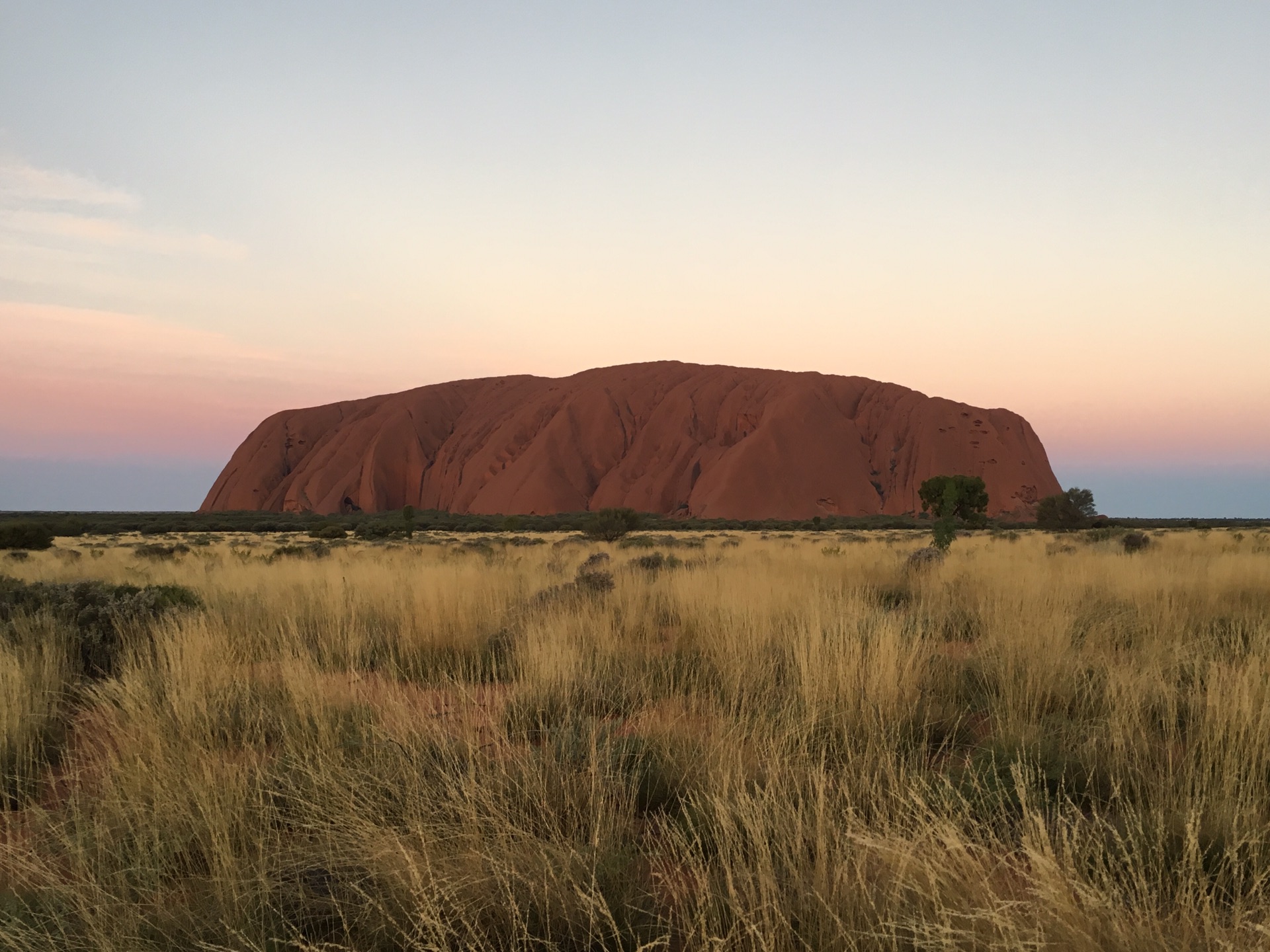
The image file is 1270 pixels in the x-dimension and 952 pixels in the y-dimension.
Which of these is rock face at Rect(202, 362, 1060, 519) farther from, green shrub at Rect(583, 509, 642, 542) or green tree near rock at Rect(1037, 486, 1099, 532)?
green shrub at Rect(583, 509, 642, 542)

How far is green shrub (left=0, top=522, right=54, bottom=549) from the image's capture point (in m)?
24.8

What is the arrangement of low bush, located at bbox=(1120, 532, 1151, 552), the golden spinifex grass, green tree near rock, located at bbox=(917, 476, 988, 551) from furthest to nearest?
green tree near rock, located at bbox=(917, 476, 988, 551)
low bush, located at bbox=(1120, 532, 1151, 552)
the golden spinifex grass

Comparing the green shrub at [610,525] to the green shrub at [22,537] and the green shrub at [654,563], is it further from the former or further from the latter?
the green shrub at [22,537]

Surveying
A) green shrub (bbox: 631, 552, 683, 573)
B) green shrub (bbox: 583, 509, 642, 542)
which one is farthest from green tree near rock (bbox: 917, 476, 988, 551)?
green shrub (bbox: 631, 552, 683, 573)

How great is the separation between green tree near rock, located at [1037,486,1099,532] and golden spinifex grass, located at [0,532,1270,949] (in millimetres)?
39208

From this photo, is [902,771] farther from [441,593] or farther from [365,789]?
[441,593]

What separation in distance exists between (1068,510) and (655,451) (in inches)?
1882

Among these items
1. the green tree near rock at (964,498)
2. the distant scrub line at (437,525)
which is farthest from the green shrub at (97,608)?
the green tree near rock at (964,498)

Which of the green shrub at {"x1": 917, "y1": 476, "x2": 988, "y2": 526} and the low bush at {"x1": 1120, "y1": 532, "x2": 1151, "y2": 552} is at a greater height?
the green shrub at {"x1": 917, "y1": 476, "x2": 988, "y2": 526}

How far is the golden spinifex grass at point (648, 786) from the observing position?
216cm

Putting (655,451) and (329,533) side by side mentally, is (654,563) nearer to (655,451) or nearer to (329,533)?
(329,533)

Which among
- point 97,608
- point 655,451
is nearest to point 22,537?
point 97,608

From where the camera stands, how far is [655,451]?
83.3 m

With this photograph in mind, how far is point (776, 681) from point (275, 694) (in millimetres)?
3409
